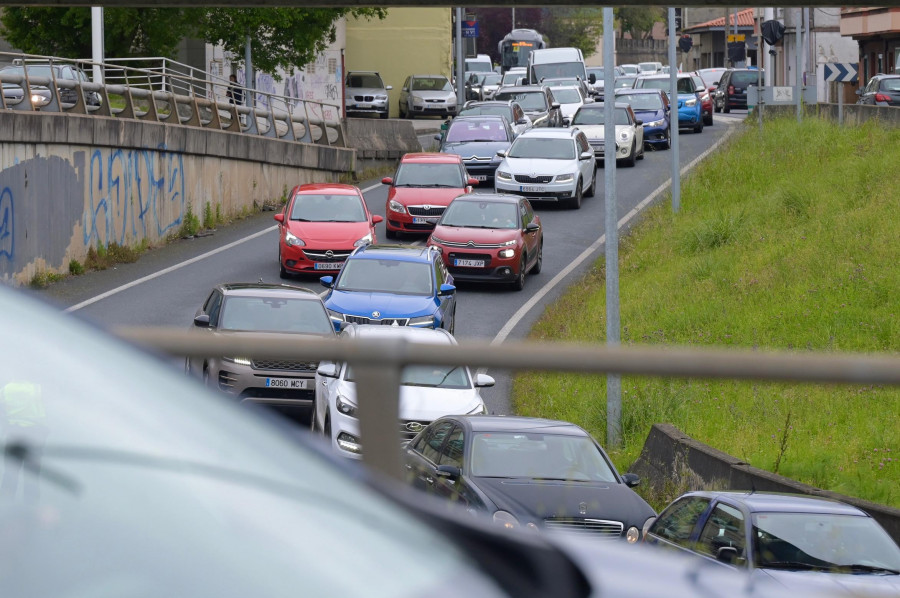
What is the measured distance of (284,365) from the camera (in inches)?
124

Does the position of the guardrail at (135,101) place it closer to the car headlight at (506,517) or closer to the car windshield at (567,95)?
the car windshield at (567,95)

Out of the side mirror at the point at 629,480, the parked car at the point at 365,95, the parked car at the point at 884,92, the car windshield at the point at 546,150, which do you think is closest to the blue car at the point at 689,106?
the parked car at the point at 884,92

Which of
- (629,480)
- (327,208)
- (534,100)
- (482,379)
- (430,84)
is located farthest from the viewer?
(430,84)

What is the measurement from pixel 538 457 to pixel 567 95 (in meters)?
44.9

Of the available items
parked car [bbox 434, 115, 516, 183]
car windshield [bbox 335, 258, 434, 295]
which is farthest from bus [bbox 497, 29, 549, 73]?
car windshield [bbox 335, 258, 434, 295]

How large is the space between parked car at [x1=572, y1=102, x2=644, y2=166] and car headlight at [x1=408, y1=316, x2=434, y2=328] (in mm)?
19156

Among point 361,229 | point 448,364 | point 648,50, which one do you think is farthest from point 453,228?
point 648,50

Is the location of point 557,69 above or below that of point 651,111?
above

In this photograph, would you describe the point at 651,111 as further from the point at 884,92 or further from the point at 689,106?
the point at 884,92

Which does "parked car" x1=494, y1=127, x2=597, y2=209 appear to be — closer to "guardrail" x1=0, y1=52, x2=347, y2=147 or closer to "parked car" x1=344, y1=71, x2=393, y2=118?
"guardrail" x1=0, y1=52, x2=347, y2=147

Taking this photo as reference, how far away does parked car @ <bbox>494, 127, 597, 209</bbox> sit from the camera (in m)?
31.5

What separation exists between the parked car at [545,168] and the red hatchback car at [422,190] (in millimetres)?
2061

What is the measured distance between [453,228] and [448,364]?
22.0 meters

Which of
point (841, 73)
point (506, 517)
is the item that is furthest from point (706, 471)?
point (841, 73)
